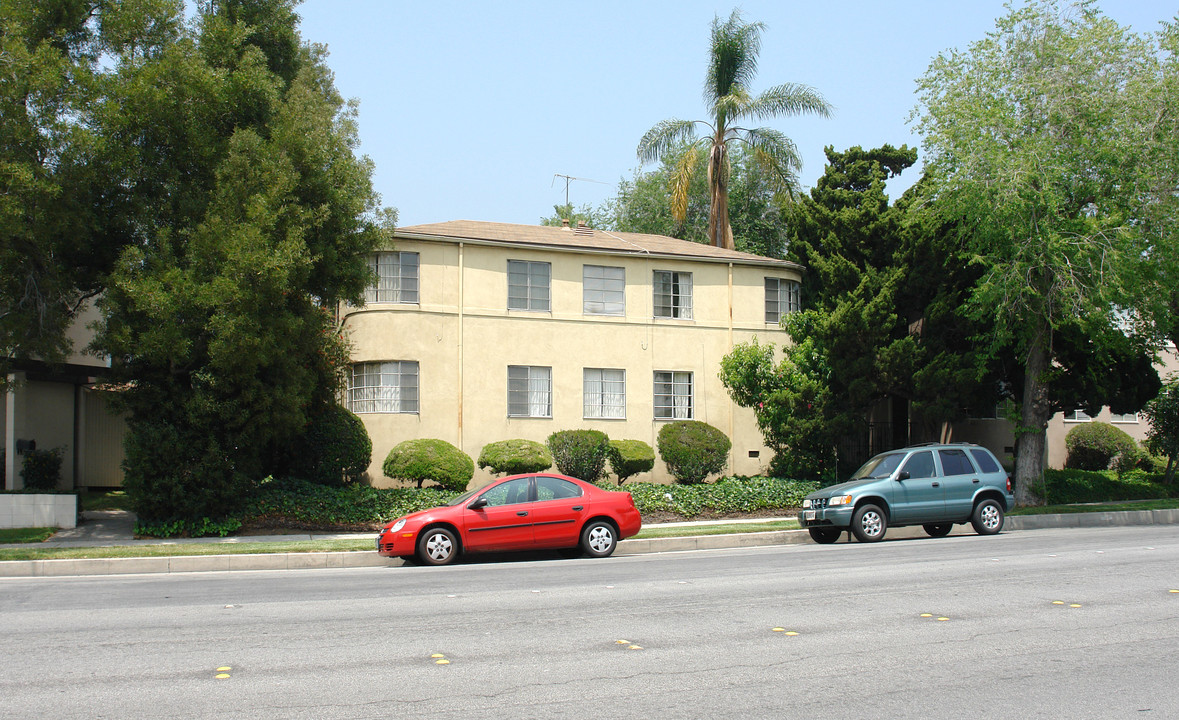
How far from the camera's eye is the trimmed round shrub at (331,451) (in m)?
21.3

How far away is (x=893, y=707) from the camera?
592 cm

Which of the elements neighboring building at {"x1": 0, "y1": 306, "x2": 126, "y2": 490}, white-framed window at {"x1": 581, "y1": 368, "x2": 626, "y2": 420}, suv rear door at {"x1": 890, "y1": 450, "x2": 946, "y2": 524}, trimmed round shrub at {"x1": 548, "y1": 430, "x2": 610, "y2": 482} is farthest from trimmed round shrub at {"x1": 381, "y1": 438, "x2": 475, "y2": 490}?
suv rear door at {"x1": 890, "y1": 450, "x2": 946, "y2": 524}

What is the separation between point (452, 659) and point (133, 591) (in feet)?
20.6

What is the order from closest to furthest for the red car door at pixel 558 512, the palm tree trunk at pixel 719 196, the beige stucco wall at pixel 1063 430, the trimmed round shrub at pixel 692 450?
1. the red car door at pixel 558 512
2. the trimmed round shrub at pixel 692 450
3. the beige stucco wall at pixel 1063 430
4. the palm tree trunk at pixel 719 196

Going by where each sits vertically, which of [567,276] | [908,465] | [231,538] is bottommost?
[231,538]

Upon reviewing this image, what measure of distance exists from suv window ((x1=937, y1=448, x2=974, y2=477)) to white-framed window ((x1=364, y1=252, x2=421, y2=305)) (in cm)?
1295

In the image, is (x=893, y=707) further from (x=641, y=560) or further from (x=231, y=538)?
(x=231, y=538)

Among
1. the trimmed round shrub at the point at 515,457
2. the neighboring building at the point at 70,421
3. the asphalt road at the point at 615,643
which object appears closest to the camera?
the asphalt road at the point at 615,643

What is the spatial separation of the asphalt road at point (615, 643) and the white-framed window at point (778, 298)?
14638mm

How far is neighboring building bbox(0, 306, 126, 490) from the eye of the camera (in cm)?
2127

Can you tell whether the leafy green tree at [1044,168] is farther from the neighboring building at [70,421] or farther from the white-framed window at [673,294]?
the neighboring building at [70,421]

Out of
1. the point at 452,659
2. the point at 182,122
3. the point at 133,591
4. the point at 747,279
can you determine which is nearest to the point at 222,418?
the point at 182,122

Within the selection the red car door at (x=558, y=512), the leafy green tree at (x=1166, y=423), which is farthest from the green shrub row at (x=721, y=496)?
the leafy green tree at (x=1166, y=423)

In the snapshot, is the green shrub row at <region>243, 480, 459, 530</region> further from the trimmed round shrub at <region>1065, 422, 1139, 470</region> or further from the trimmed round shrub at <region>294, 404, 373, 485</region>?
the trimmed round shrub at <region>1065, 422, 1139, 470</region>
